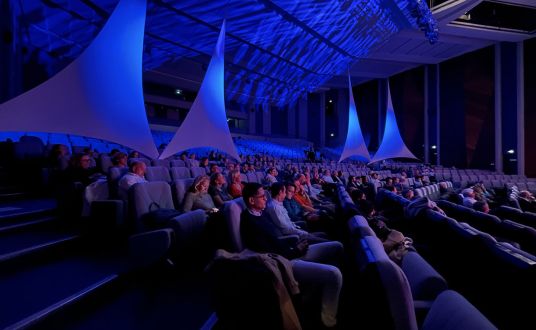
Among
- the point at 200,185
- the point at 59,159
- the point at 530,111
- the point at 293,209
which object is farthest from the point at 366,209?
the point at 530,111

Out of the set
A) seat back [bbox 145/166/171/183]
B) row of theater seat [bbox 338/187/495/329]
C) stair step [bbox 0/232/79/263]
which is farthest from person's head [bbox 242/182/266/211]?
seat back [bbox 145/166/171/183]

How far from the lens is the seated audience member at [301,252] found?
6.90 feet

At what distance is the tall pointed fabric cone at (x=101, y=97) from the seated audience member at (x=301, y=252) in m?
2.82

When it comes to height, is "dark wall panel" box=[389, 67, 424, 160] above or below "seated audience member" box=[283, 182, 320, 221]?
above

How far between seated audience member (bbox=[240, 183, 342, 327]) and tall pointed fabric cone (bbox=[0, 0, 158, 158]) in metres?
2.82

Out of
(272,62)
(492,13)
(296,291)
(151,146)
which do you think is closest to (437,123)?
(492,13)

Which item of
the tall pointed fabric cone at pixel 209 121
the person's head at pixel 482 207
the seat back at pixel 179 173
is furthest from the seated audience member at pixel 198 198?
the person's head at pixel 482 207

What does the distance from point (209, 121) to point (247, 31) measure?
26.8ft

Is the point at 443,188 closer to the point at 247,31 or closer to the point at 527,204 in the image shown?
the point at 527,204

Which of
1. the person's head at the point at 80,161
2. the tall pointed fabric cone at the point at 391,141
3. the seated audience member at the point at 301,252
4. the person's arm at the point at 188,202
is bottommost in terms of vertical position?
the seated audience member at the point at 301,252

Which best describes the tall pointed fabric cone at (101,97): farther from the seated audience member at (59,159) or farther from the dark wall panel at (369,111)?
the dark wall panel at (369,111)

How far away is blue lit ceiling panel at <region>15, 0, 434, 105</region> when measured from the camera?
10320 mm

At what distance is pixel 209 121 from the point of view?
7.07 metres

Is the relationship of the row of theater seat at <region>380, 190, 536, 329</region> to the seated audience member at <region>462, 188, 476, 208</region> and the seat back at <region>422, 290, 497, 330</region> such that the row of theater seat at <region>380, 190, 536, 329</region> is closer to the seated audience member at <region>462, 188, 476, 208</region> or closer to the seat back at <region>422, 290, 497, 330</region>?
the seat back at <region>422, 290, 497, 330</region>
